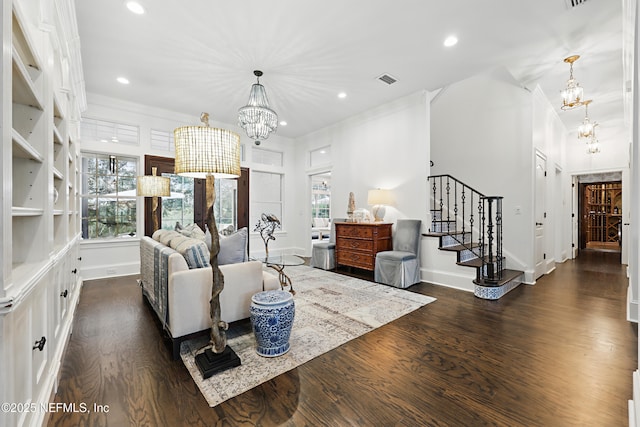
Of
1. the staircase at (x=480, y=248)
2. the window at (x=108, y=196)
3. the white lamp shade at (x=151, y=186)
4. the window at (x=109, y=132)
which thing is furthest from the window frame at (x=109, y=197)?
the staircase at (x=480, y=248)

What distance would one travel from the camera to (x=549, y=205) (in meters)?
5.38

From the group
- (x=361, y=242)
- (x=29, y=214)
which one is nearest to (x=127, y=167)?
(x=29, y=214)

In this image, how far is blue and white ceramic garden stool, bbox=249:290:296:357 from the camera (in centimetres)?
210

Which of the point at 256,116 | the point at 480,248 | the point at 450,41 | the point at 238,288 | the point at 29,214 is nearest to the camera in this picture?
the point at 29,214

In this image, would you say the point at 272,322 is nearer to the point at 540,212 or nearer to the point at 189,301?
the point at 189,301

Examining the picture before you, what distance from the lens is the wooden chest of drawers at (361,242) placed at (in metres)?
4.70

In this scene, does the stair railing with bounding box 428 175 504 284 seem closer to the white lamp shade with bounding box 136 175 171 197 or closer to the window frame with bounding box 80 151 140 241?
the white lamp shade with bounding box 136 175 171 197

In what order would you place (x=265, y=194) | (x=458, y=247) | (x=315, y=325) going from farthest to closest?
(x=265, y=194)
(x=458, y=247)
(x=315, y=325)

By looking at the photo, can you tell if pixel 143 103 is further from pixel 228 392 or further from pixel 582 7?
pixel 582 7

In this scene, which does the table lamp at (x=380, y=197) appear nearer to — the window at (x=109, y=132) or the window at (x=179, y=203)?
the window at (x=179, y=203)

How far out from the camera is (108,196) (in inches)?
191

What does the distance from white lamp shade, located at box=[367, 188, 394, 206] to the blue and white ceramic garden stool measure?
10.3 feet

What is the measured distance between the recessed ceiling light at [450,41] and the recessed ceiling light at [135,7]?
3.21 metres

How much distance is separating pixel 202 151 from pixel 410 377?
6.80ft
